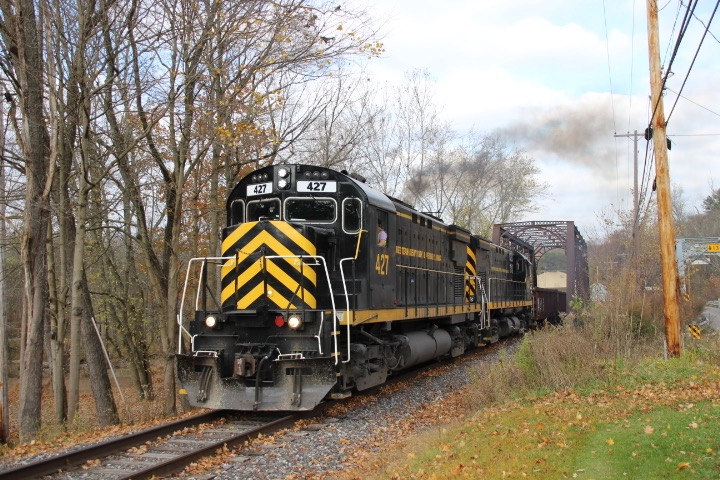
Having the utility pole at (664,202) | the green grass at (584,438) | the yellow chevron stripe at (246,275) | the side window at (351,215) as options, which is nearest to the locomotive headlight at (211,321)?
the yellow chevron stripe at (246,275)

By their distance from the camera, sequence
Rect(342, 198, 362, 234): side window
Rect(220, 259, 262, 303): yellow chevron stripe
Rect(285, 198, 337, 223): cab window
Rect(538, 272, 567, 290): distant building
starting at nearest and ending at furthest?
Rect(220, 259, 262, 303): yellow chevron stripe < Rect(342, 198, 362, 234): side window < Rect(285, 198, 337, 223): cab window < Rect(538, 272, 567, 290): distant building

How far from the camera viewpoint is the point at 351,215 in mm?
10211

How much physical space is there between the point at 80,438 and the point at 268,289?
3.21 m

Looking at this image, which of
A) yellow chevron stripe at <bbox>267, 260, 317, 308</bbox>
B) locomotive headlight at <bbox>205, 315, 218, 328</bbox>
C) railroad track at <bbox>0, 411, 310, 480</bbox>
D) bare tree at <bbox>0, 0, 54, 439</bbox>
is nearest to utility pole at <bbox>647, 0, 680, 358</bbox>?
A: yellow chevron stripe at <bbox>267, 260, 317, 308</bbox>

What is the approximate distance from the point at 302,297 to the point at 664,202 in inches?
332

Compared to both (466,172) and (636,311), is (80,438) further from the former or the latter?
(466,172)

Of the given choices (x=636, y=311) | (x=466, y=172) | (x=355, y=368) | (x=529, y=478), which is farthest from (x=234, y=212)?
(x=466, y=172)

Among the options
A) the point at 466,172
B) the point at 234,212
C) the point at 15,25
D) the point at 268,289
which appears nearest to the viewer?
the point at 268,289

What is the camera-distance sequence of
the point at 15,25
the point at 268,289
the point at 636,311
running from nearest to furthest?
1. the point at 268,289
2. the point at 15,25
3. the point at 636,311

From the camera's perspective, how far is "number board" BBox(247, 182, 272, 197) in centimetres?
1042

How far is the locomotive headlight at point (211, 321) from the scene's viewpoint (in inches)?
376

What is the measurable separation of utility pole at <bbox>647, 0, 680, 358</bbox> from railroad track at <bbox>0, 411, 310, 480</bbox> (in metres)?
8.26

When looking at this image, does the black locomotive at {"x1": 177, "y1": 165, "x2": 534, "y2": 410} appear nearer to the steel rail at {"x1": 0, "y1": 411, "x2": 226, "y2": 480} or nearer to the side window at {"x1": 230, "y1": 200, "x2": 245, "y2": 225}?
the side window at {"x1": 230, "y1": 200, "x2": 245, "y2": 225}

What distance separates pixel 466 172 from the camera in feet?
120
